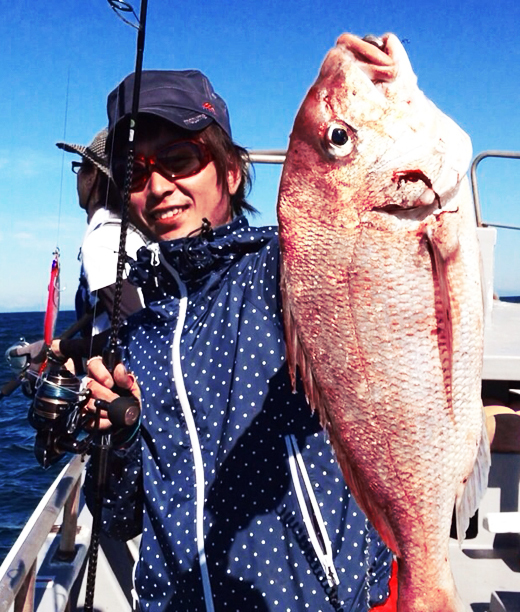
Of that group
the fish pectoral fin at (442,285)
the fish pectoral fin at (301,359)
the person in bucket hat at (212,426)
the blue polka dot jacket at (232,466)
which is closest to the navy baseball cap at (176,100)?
the person in bucket hat at (212,426)

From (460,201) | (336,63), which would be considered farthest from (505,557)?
(336,63)

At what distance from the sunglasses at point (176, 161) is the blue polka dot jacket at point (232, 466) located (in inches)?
7.6

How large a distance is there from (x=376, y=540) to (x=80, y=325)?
2156 mm

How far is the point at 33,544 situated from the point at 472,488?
4.76ft

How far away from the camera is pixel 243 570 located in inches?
60.2

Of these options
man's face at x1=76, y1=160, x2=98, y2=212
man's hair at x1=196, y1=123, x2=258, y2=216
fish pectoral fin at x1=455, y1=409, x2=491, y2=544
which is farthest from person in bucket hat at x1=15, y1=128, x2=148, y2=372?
fish pectoral fin at x1=455, y1=409, x2=491, y2=544

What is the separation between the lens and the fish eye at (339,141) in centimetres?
142

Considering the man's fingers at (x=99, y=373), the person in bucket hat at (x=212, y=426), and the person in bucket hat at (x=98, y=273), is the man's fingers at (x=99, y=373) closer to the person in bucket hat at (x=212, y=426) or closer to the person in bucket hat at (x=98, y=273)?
the person in bucket hat at (x=212, y=426)

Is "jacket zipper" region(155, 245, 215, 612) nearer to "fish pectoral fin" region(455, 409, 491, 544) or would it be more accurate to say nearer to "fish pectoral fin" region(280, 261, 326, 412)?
"fish pectoral fin" region(280, 261, 326, 412)

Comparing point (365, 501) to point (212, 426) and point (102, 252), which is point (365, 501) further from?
point (102, 252)

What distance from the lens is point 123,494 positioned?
5.81ft

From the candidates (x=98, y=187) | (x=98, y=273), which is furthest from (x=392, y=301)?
(x=98, y=187)

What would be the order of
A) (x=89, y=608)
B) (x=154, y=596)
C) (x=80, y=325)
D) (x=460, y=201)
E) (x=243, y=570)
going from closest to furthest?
(x=460, y=201) < (x=243, y=570) < (x=154, y=596) < (x=89, y=608) < (x=80, y=325)

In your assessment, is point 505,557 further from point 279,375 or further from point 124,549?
point 279,375
